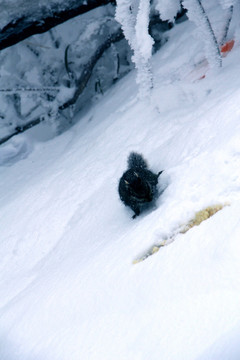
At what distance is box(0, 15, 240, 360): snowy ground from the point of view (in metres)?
1.12

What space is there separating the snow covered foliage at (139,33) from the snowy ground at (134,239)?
231 millimetres

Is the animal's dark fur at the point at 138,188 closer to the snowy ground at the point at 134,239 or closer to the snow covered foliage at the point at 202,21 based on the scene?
the snowy ground at the point at 134,239

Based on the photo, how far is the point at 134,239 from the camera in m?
1.77

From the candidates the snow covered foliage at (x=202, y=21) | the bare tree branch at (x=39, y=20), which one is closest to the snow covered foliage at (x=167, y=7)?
the snow covered foliage at (x=202, y=21)

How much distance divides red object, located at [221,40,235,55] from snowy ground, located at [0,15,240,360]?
12 cm

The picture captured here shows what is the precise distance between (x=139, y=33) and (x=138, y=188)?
127 centimetres

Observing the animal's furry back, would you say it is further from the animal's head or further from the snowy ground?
the animal's head

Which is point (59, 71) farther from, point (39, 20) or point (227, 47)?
point (227, 47)

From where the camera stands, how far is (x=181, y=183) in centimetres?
198

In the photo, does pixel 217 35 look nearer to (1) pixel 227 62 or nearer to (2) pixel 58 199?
(1) pixel 227 62

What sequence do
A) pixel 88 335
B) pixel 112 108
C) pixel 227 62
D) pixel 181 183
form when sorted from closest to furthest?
pixel 88 335
pixel 181 183
pixel 227 62
pixel 112 108

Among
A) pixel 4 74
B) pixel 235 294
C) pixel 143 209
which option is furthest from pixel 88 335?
pixel 4 74

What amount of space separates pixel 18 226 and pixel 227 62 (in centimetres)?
257

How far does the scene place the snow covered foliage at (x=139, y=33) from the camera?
8.48 feet
